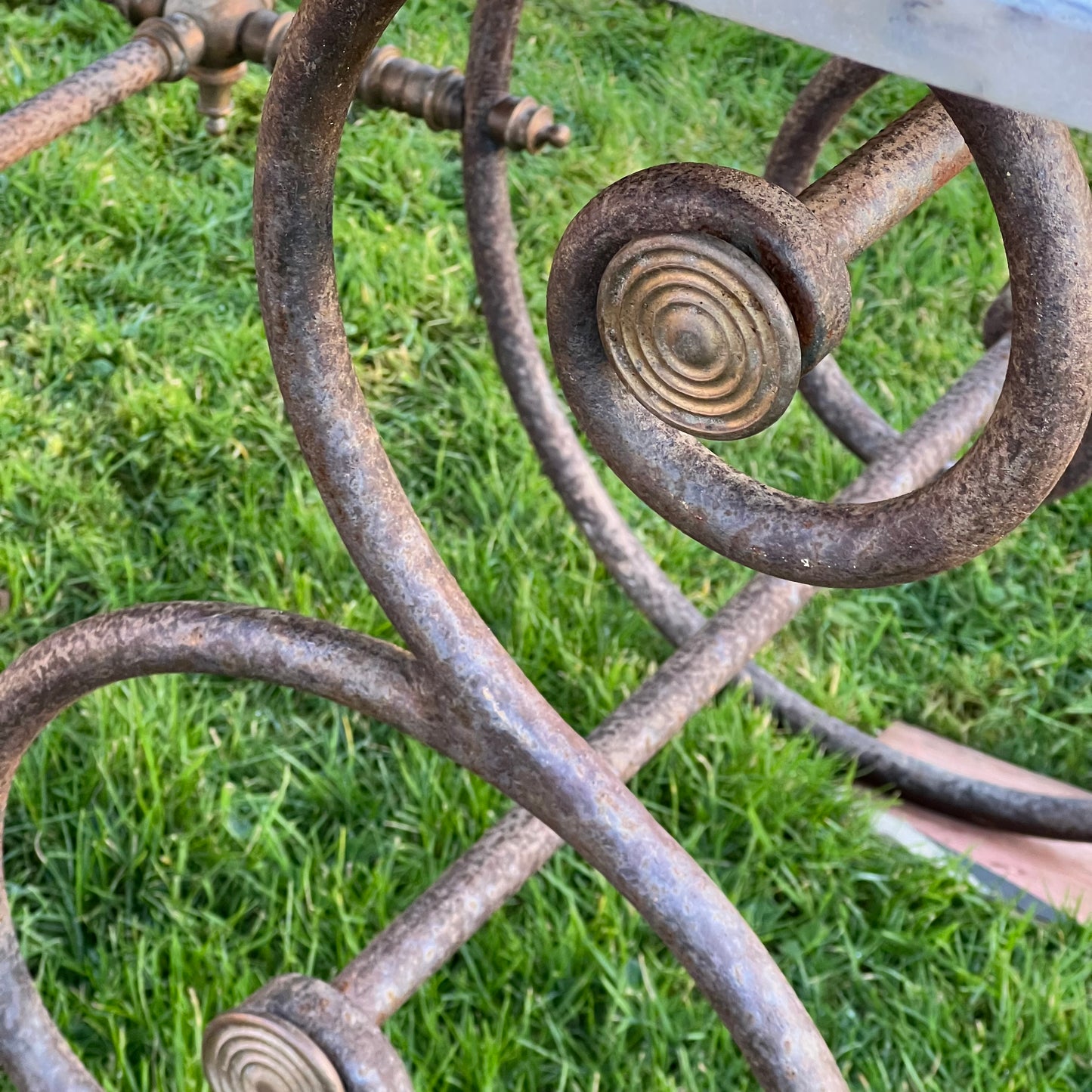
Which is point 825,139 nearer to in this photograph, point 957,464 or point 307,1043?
point 957,464

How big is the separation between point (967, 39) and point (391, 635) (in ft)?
4.31

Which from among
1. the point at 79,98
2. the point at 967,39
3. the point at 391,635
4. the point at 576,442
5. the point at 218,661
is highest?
the point at 967,39

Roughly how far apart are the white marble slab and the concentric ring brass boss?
0.49 feet

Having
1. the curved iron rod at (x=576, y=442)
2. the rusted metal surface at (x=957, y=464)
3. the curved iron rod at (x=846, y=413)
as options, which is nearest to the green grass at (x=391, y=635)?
the curved iron rod at (x=576, y=442)

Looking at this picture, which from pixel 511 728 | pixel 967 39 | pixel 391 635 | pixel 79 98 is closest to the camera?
pixel 967 39

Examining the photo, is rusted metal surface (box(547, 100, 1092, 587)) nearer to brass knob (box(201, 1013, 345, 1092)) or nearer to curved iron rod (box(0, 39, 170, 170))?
brass knob (box(201, 1013, 345, 1092))

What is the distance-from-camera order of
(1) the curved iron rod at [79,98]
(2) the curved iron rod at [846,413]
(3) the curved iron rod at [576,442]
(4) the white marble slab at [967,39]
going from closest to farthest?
1. (4) the white marble slab at [967,39]
2. (1) the curved iron rod at [79,98]
3. (3) the curved iron rod at [576,442]
4. (2) the curved iron rod at [846,413]

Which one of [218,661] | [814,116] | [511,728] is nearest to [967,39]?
[511,728]

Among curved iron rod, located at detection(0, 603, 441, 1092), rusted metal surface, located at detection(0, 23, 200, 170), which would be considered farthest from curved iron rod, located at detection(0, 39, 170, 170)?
curved iron rod, located at detection(0, 603, 441, 1092)

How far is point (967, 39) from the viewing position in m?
0.46

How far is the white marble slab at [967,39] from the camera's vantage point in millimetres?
441

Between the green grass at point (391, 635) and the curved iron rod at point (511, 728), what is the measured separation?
A: 52cm

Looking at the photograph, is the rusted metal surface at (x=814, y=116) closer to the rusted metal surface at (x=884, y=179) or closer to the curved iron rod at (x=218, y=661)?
the rusted metal surface at (x=884, y=179)

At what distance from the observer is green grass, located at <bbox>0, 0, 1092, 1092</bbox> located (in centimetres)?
136
